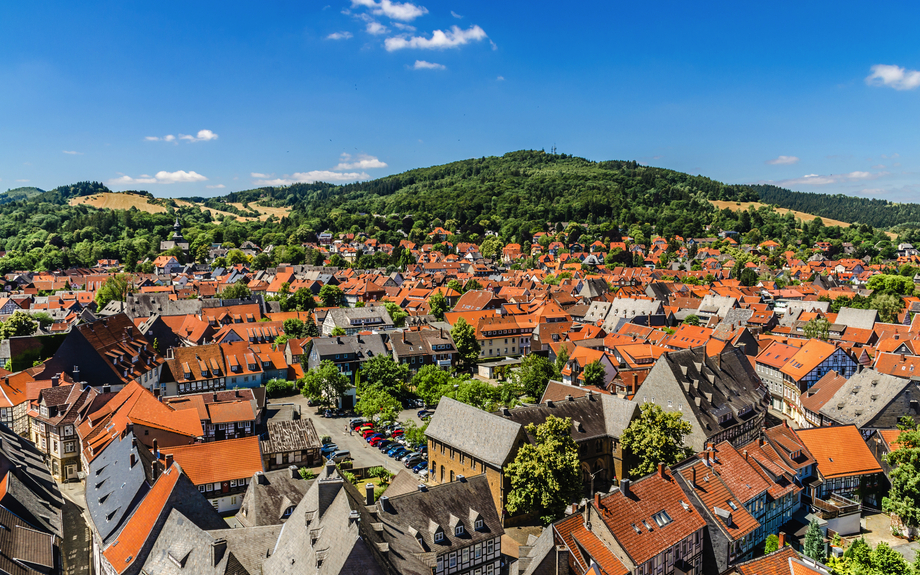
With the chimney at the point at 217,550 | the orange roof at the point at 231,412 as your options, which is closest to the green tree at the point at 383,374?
the orange roof at the point at 231,412

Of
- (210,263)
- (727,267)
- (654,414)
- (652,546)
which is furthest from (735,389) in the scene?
(210,263)

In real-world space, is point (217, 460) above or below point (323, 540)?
below

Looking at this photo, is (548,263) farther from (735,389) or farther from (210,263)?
(735,389)

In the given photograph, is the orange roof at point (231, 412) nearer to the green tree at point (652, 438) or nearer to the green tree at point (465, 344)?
the green tree at point (652, 438)

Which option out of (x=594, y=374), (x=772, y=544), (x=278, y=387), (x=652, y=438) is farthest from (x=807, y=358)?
(x=278, y=387)

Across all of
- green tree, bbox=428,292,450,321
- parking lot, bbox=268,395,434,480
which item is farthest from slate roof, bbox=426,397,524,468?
green tree, bbox=428,292,450,321

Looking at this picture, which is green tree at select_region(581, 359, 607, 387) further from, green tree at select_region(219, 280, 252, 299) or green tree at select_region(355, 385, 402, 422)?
green tree at select_region(219, 280, 252, 299)

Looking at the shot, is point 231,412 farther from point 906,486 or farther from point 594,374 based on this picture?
point 906,486
